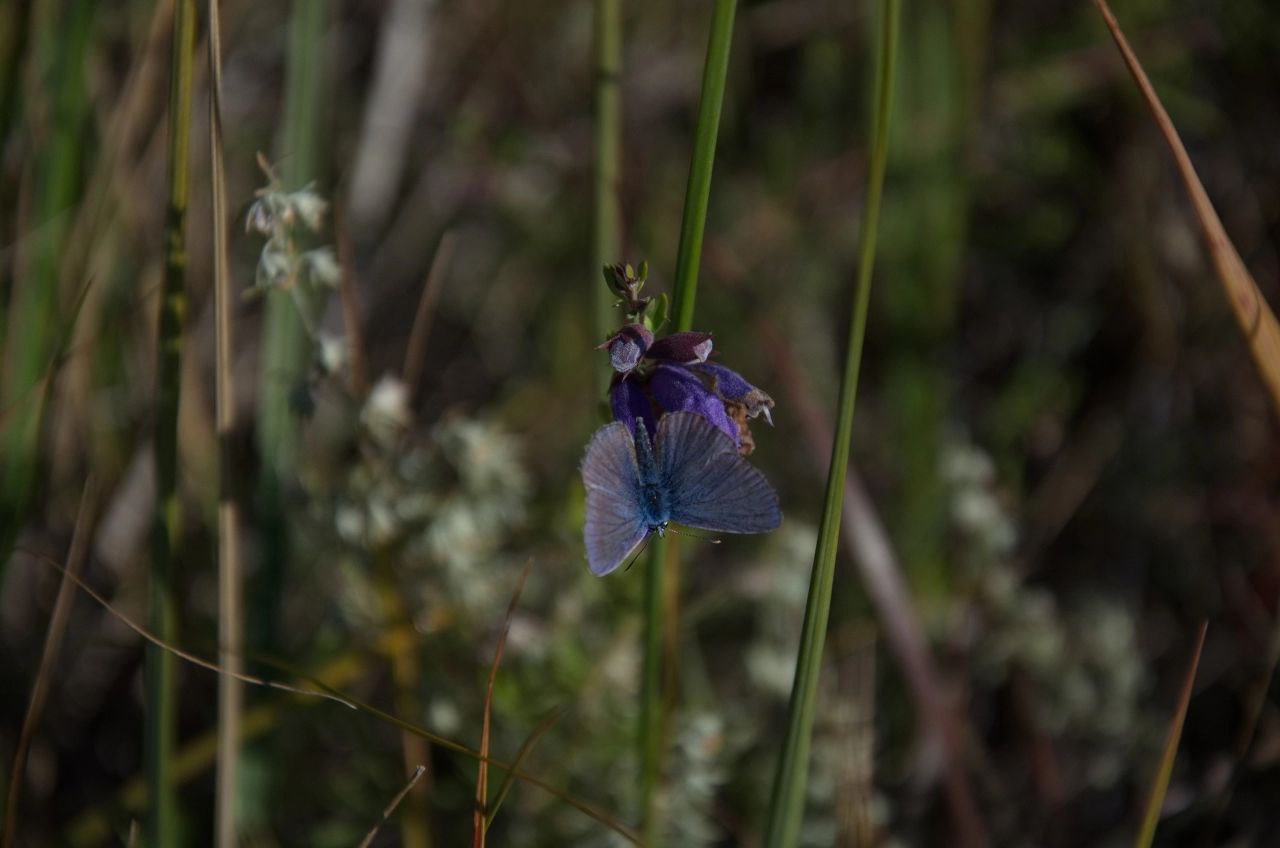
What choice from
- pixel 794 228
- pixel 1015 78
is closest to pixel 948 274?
pixel 794 228

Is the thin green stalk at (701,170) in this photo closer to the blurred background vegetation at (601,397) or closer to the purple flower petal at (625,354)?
the purple flower petal at (625,354)

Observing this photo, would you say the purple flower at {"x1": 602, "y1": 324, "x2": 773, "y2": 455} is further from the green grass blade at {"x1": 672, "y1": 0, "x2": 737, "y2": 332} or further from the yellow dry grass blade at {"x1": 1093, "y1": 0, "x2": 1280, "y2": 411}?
the yellow dry grass blade at {"x1": 1093, "y1": 0, "x2": 1280, "y2": 411}

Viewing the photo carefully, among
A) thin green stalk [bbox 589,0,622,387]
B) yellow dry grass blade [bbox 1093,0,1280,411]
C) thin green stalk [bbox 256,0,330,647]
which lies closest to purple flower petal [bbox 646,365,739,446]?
thin green stalk [bbox 589,0,622,387]

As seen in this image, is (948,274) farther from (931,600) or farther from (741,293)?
(931,600)

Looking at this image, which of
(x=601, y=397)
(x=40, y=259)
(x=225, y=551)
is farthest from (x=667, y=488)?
(x=40, y=259)

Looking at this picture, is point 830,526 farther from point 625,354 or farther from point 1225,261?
point 1225,261
